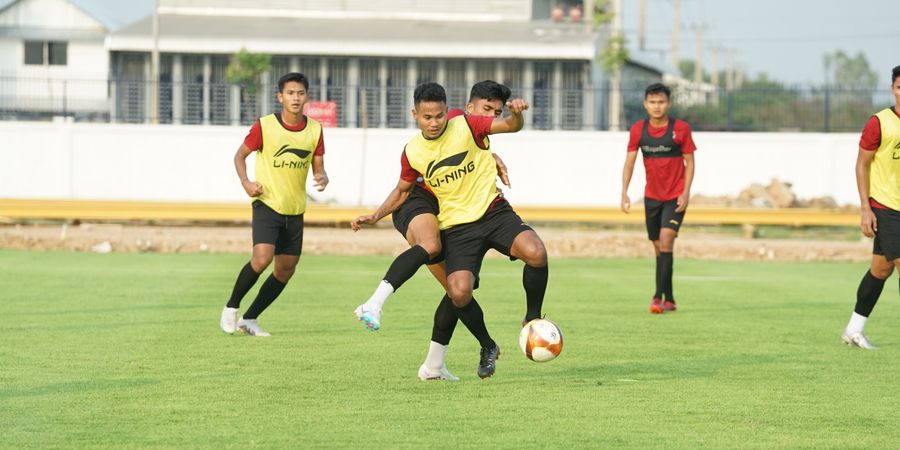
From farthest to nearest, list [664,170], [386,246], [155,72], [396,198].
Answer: [155,72] → [386,246] → [664,170] → [396,198]

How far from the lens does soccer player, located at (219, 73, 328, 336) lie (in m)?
11.1

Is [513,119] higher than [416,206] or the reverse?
higher

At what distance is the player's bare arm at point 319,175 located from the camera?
10992mm

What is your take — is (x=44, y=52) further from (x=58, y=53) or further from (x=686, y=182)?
(x=686, y=182)

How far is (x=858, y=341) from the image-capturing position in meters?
10.9

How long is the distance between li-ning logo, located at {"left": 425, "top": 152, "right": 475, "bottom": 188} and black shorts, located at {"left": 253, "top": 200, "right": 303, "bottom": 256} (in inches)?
107

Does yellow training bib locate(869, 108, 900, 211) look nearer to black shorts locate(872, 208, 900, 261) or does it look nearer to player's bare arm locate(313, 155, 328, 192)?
black shorts locate(872, 208, 900, 261)

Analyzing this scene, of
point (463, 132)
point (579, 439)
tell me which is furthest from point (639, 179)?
point (579, 439)

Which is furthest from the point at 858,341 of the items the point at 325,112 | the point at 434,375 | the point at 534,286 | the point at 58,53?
the point at 58,53

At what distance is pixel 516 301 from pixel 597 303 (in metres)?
0.87

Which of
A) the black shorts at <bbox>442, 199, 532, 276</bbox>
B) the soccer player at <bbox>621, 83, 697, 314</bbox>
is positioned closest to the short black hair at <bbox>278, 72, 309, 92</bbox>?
the black shorts at <bbox>442, 199, 532, 276</bbox>

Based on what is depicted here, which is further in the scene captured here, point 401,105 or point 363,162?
point 401,105

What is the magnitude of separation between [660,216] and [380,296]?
661 cm

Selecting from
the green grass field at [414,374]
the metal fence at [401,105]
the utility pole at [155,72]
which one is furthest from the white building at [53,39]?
the green grass field at [414,374]
